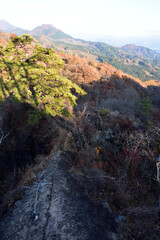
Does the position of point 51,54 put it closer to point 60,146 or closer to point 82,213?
point 60,146

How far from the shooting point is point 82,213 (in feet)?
16.8

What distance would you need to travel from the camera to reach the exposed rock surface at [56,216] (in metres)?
4.34

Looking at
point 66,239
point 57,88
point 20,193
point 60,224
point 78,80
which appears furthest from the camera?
point 78,80

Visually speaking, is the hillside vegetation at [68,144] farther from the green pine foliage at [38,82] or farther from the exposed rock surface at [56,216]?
the exposed rock surface at [56,216]

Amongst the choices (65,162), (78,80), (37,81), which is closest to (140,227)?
(65,162)

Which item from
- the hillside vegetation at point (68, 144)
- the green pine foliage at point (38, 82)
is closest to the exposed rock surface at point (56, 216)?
the hillside vegetation at point (68, 144)

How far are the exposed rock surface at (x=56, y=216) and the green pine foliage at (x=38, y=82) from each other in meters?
4.59

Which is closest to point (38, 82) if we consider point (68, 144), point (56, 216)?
point (68, 144)

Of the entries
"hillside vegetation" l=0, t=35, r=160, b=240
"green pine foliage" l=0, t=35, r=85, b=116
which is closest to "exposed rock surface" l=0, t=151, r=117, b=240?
"hillside vegetation" l=0, t=35, r=160, b=240

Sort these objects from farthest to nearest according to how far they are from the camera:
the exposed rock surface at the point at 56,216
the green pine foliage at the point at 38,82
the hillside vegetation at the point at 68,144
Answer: the green pine foliage at the point at 38,82 → the hillside vegetation at the point at 68,144 → the exposed rock surface at the point at 56,216

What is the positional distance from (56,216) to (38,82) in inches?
291

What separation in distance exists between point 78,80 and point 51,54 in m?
16.8

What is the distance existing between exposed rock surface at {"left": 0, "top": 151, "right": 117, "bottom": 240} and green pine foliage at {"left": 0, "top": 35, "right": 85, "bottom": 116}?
15.1 ft

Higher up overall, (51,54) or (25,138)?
(51,54)
